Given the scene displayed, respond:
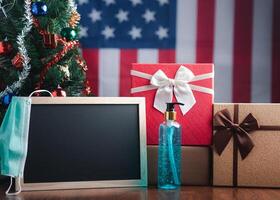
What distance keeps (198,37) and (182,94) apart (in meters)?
0.66

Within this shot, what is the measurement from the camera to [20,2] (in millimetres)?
1464

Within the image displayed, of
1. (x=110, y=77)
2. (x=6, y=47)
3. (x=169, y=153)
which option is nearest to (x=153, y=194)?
(x=169, y=153)

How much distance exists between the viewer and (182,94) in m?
1.31

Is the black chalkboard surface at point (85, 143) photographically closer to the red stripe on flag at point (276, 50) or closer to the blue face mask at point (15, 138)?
the blue face mask at point (15, 138)

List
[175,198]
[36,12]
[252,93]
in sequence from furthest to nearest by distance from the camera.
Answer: [252,93] < [36,12] < [175,198]

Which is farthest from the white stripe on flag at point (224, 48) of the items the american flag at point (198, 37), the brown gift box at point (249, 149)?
the brown gift box at point (249, 149)

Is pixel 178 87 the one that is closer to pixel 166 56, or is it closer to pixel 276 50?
pixel 166 56

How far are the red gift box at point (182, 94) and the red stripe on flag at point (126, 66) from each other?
0.59 m

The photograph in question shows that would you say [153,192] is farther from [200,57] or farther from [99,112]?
[200,57]

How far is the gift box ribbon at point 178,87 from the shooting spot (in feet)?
4.29

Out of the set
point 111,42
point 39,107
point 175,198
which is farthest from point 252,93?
point 39,107

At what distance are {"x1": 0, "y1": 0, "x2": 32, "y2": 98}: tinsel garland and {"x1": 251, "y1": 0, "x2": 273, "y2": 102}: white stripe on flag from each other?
3.29 feet

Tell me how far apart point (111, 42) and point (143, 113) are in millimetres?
711

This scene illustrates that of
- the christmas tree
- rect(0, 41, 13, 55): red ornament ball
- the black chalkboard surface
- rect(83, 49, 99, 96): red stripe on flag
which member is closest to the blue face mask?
the black chalkboard surface
